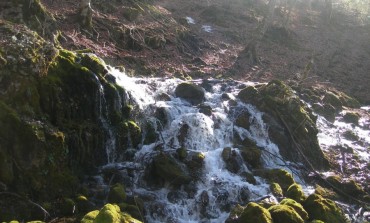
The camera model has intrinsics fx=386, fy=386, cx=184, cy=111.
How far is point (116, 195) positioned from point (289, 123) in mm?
7516

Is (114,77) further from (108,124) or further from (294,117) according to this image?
(294,117)

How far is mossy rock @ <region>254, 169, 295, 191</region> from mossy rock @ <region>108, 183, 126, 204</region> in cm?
431

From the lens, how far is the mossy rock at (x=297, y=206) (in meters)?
9.05

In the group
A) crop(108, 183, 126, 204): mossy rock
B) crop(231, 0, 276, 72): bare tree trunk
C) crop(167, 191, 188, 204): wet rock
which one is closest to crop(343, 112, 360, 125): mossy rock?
crop(231, 0, 276, 72): bare tree trunk

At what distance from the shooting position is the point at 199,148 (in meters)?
11.7

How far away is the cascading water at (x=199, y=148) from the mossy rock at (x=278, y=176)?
26 centimetres

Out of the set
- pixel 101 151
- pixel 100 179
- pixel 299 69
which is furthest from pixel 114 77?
pixel 299 69

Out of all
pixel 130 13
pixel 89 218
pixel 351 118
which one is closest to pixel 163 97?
pixel 89 218

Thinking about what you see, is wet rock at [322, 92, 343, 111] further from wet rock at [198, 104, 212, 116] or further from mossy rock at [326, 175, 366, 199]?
wet rock at [198, 104, 212, 116]

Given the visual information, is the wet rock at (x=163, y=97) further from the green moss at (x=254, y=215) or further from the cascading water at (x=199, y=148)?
the green moss at (x=254, y=215)

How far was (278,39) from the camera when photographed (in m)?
25.8

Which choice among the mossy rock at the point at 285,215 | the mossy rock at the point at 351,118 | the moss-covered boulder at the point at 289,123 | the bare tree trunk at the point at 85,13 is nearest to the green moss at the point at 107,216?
the mossy rock at the point at 285,215

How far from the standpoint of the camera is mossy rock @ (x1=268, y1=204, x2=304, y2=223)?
8461 mm

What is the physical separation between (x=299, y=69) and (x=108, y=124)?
14.2 m
